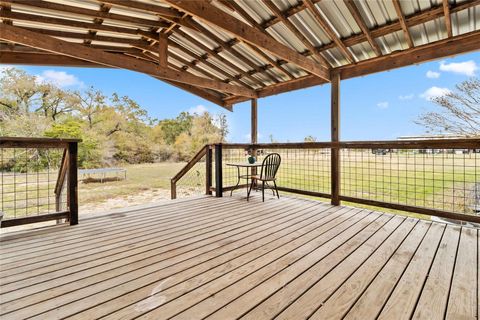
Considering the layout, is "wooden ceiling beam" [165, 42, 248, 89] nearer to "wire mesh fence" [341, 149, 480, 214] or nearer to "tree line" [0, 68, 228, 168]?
"wire mesh fence" [341, 149, 480, 214]

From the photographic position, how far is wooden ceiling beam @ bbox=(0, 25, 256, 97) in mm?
3143

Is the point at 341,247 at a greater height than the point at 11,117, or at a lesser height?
lesser

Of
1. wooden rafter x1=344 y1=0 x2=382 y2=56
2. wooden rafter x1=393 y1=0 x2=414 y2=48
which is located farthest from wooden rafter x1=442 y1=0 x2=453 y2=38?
wooden rafter x1=344 y1=0 x2=382 y2=56

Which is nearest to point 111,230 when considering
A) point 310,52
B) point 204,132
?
point 310,52

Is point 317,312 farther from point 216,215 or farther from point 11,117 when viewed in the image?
point 11,117

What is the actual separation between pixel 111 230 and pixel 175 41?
11.4 feet

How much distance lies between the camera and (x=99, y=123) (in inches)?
573

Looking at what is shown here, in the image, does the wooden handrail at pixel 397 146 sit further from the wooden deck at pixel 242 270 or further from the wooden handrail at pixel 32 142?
the wooden handrail at pixel 32 142

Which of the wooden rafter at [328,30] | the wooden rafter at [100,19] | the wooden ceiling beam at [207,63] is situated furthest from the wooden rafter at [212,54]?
the wooden rafter at [328,30]

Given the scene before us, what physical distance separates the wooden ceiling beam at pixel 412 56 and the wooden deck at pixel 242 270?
2279 millimetres

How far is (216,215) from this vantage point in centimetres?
328

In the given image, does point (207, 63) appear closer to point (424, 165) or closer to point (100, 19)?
point (100, 19)

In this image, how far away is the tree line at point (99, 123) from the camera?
11.8 meters

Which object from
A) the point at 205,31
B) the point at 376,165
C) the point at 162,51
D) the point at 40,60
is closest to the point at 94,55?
the point at 162,51
